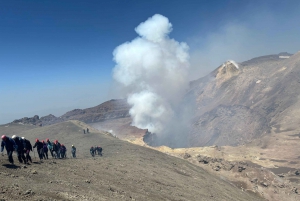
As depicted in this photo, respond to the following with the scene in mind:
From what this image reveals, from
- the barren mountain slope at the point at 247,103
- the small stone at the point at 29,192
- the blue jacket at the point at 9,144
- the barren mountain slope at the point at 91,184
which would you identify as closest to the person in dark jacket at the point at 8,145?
the blue jacket at the point at 9,144

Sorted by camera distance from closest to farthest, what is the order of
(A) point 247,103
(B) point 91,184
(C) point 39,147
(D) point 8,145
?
(D) point 8,145 → (B) point 91,184 → (C) point 39,147 → (A) point 247,103

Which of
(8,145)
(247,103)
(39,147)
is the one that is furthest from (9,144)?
(247,103)

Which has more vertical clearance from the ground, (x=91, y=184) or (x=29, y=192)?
(x=29, y=192)

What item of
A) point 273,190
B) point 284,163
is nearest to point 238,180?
point 273,190

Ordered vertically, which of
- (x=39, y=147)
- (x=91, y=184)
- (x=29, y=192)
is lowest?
(x=91, y=184)

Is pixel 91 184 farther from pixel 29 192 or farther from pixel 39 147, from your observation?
pixel 39 147

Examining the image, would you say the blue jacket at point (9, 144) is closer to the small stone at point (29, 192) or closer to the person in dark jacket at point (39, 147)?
the small stone at point (29, 192)

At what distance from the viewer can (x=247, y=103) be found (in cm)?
7569

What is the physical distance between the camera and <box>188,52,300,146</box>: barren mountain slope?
61219 millimetres

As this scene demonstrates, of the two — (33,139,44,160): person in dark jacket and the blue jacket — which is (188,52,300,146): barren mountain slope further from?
the blue jacket

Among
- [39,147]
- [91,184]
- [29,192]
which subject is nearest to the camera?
[29,192]

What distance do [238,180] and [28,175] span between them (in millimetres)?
26764

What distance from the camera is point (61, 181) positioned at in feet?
39.9

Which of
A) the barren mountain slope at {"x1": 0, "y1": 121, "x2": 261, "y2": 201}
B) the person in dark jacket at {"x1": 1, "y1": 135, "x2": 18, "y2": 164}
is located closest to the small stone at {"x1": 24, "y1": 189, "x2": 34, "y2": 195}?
the barren mountain slope at {"x1": 0, "y1": 121, "x2": 261, "y2": 201}
